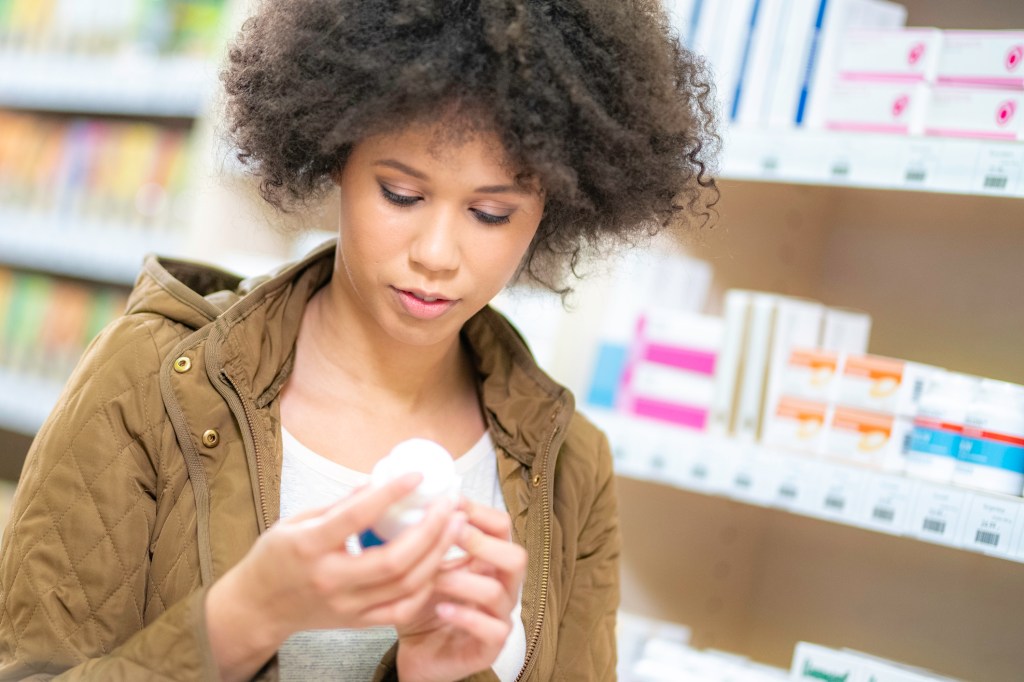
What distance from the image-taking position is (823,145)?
5.31ft

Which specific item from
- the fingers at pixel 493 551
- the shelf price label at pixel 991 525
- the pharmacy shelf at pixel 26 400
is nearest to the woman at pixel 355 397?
the fingers at pixel 493 551

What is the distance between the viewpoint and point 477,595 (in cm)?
101

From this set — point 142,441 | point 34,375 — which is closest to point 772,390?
point 142,441

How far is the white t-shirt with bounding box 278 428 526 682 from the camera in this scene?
3.96 feet

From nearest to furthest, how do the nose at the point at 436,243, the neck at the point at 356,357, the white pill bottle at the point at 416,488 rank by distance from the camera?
the white pill bottle at the point at 416,488 → the nose at the point at 436,243 → the neck at the point at 356,357

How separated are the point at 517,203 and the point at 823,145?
0.65 metres

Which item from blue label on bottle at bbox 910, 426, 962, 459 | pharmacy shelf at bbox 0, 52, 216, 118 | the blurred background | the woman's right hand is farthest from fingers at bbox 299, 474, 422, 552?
pharmacy shelf at bbox 0, 52, 216, 118

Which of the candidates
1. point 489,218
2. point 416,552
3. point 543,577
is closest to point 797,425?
point 543,577

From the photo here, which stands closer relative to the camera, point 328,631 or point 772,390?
point 328,631

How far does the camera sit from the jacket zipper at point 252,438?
1175 millimetres

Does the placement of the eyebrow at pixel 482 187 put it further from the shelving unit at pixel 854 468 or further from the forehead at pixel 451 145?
the shelving unit at pixel 854 468

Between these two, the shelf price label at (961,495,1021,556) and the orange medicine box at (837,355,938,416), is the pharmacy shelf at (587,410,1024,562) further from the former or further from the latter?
the orange medicine box at (837,355,938,416)

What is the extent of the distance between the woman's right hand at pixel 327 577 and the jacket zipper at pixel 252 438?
0.16m

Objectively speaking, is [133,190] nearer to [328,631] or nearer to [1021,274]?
[328,631]
